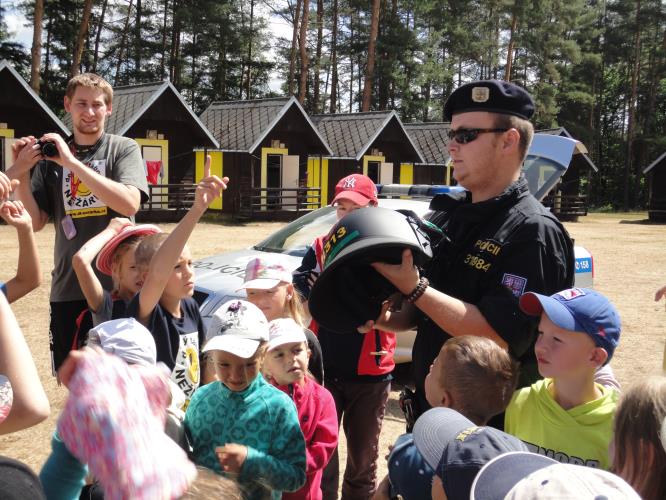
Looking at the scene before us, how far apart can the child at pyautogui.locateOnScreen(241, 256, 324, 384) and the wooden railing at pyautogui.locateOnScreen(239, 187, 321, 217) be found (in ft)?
81.4

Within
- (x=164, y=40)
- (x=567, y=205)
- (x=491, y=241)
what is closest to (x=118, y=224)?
(x=491, y=241)

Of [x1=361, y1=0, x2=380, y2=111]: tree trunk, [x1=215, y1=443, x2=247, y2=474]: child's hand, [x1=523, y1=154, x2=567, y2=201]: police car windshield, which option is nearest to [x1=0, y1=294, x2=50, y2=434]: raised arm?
[x1=215, y1=443, x2=247, y2=474]: child's hand

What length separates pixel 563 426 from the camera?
2.42 meters

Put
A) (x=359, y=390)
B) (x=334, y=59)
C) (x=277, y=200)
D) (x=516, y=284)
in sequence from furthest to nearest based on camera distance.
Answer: (x=334, y=59), (x=277, y=200), (x=359, y=390), (x=516, y=284)

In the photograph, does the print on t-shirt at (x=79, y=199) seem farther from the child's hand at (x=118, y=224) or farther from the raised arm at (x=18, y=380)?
the raised arm at (x=18, y=380)

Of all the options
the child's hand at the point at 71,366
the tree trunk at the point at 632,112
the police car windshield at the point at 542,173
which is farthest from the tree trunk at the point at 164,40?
the child's hand at the point at 71,366

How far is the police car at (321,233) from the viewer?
5.48 meters

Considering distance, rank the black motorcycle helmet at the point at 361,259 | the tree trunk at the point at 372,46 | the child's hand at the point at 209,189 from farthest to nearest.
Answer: the tree trunk at the point at 372,46, the child's hand at the point at 209,189, the black motorcycle helmet at the point at 361,259

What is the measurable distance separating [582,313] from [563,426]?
16.0 inches

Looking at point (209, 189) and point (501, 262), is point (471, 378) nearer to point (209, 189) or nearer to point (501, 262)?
point (501, 262)

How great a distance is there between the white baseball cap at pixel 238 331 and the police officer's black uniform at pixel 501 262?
655 mm

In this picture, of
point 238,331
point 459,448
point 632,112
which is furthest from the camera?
point 632,112

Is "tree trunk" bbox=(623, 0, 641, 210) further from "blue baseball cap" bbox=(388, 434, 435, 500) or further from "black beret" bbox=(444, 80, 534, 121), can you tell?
"blue baseball cap" bbox=(388, 434, 435, 500)

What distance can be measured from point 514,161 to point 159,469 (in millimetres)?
1713
